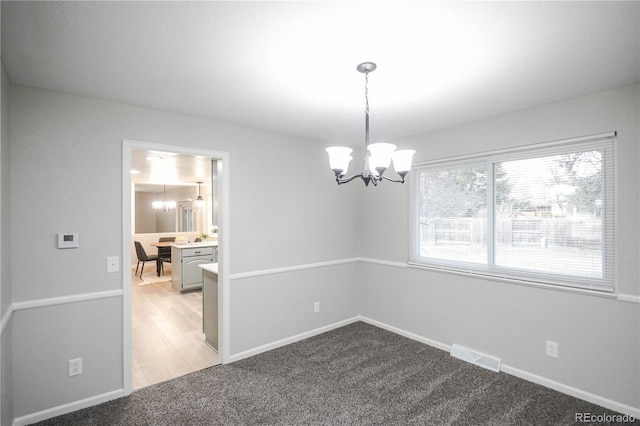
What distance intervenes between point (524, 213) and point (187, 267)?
5479 mm

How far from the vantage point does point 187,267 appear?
6.00 meters

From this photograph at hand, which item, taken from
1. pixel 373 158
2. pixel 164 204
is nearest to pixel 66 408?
pixel 373 158

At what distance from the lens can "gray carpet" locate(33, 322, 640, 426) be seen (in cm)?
228

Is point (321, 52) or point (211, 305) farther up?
point (321, 52)

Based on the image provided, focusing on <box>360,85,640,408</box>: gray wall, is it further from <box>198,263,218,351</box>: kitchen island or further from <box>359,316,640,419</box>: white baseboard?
<box>198,263,218,351</box>: kitchen island

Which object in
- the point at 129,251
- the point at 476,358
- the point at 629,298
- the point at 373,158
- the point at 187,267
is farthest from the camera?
the point at 187,267

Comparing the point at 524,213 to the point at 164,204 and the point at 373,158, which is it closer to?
the point at 373,158

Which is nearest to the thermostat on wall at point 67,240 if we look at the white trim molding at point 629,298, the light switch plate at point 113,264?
the light switch plate at point 113,264

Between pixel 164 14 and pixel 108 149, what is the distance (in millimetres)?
1516

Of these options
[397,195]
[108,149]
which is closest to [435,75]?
[397,195]

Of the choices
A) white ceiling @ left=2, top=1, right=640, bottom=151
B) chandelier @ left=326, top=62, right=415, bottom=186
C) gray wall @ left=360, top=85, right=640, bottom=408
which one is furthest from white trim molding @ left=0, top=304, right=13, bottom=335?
gray wall @ left=360, top=85, right=640, bottom=408

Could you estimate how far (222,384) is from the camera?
2.75 meters

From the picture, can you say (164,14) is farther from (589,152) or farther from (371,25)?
(589,152)

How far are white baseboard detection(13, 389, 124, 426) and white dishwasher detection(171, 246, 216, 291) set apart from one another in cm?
350
